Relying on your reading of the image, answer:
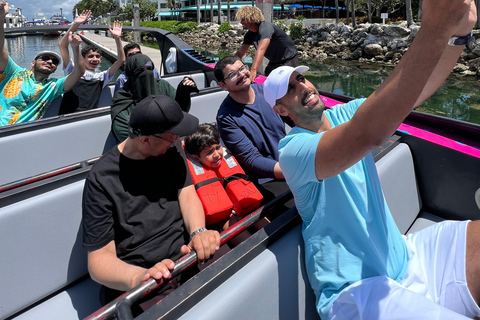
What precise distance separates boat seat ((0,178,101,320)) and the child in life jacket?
0.57 metres

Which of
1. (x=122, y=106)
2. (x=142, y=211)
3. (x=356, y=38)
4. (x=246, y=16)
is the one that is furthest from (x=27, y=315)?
(x=356, y=38)

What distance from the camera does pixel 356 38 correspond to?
18125 mm

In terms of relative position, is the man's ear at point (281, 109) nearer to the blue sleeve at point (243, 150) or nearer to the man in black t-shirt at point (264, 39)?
the blue sleeve at point (243, 150)

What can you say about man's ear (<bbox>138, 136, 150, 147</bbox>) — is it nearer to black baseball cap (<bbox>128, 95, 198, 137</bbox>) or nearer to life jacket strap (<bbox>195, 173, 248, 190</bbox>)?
black baseball cap (<bbox>128, 95, 198, 137</bbox>)

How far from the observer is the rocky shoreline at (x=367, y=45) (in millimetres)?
12547

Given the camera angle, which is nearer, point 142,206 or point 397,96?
point 397,96

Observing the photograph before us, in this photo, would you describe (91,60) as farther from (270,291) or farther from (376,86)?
(376,86)

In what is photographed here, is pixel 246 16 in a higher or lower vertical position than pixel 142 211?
higher

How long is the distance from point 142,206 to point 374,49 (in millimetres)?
17036

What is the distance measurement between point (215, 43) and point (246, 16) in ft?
83.9

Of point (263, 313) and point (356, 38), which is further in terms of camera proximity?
point (356, 38)

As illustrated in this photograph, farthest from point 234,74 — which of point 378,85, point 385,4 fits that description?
point 385,4

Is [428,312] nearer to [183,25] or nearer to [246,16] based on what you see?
[246,16]

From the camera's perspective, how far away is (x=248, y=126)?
75.5 inches
